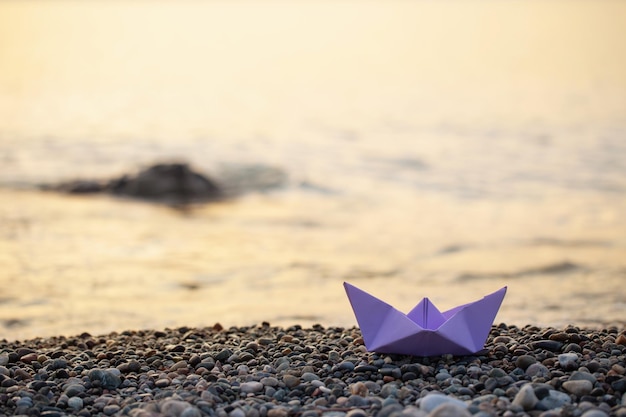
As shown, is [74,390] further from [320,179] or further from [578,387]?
[320,179]

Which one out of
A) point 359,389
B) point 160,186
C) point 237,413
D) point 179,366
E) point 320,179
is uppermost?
point 320,179

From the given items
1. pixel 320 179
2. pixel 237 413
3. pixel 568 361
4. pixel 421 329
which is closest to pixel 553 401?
pixel 568 361

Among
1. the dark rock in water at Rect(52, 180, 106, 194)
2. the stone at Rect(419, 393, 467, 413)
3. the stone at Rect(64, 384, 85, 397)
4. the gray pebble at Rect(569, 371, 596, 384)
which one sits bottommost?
the stone at Rect(419, 393, 467, 413)

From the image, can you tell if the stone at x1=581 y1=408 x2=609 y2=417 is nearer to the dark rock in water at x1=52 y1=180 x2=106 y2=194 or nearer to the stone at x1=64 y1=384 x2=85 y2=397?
the stone at x1=64 y1=384 x2=85 y2=397

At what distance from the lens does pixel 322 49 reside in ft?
117

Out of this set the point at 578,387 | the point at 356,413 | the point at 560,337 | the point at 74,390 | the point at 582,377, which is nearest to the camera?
the point at 356,413

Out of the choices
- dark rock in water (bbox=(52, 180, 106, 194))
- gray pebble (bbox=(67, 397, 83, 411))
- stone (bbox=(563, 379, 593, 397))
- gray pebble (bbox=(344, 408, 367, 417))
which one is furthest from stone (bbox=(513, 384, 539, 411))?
dark rock in water (bbox=(52, 180, 106, 194))

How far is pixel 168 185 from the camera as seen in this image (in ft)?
40.6

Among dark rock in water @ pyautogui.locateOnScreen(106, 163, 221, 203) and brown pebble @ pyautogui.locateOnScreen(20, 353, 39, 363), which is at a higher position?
dark rock in water @ pyautogui.locateOnScreen(106, 163, 221, 203)

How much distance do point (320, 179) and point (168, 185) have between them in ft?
8.24

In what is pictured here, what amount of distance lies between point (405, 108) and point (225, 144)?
5.66m

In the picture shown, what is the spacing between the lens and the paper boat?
3.92 meters

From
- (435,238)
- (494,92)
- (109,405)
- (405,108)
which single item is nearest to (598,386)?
(109,405)

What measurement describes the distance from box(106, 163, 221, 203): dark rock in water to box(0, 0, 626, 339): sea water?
56 cm
